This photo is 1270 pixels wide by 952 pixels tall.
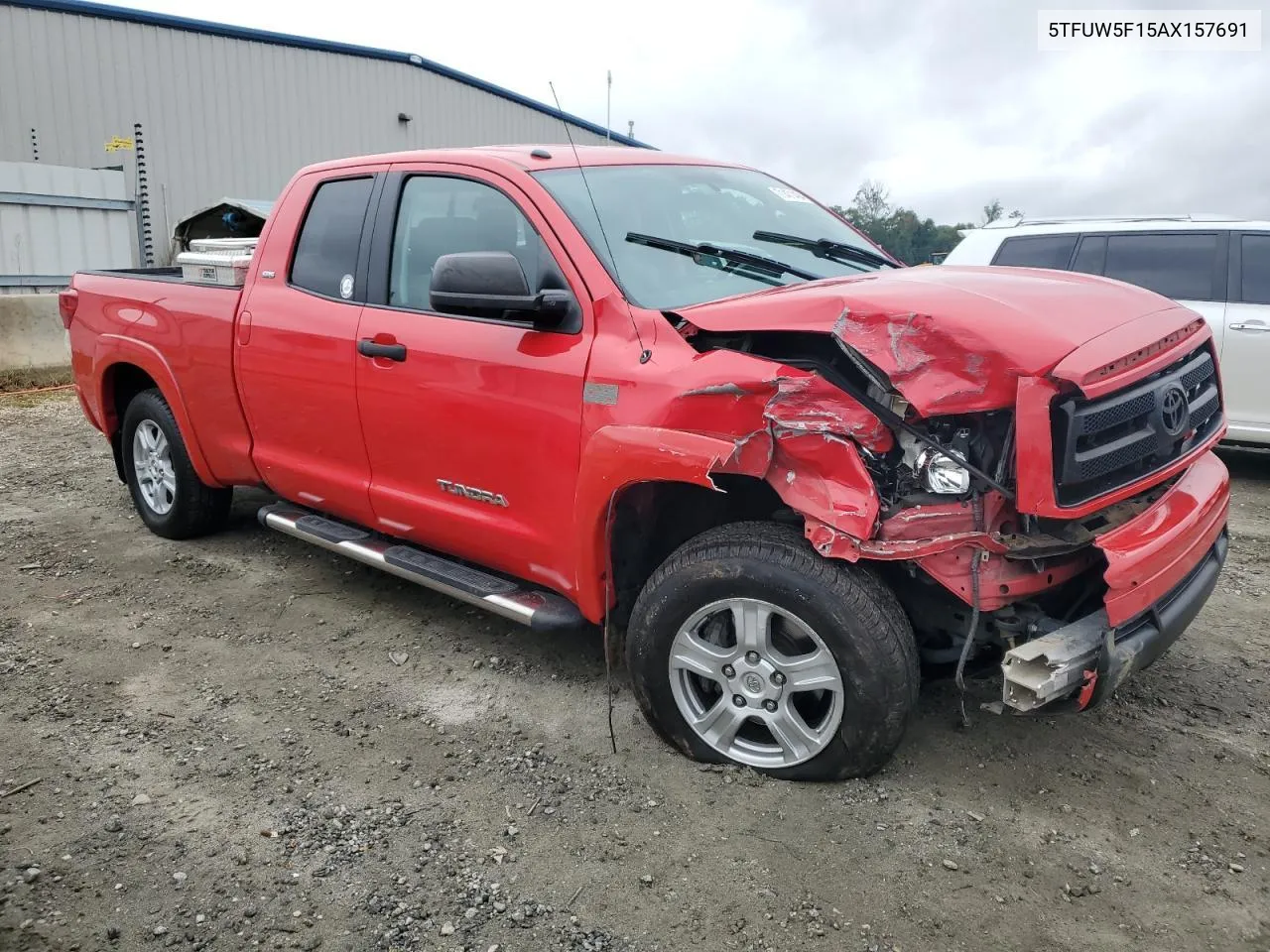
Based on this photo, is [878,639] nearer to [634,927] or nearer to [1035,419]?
[1035,419]

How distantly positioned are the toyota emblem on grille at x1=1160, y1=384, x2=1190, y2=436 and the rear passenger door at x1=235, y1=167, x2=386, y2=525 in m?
2.81

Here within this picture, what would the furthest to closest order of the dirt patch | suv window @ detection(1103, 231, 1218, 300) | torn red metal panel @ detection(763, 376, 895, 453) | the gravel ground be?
the dirt patch → suv window @ detection(1103, 231, 1218, 300) → torn red metal panel @ detection(763, 376, 895, 453) → the gravel ground

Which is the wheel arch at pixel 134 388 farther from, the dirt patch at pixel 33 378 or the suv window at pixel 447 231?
the dirt patch at pixel 33 378

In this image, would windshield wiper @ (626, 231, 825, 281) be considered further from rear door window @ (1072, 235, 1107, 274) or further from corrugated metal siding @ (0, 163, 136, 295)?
corrugated metal siding @ (0, 163, 136, 295)

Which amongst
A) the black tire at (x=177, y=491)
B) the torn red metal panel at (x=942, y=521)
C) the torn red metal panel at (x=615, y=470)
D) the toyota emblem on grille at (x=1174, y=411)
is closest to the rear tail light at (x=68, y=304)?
the black tire at (x=177, y=491)

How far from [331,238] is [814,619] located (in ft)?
8.69

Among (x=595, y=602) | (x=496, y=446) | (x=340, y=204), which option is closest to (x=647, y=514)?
(x=595, y=602)

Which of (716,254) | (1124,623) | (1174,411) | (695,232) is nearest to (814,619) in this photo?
(1124,623)

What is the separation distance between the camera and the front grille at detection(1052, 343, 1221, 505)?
2580 mm

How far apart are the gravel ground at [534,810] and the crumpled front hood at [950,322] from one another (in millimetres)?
1235

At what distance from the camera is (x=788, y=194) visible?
4375 mm

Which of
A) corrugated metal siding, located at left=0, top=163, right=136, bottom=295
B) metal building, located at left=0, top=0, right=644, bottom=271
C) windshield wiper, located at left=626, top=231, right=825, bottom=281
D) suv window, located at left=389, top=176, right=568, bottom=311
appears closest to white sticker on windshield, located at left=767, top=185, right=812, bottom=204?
windshield wiper, located at left=626, top=231, right=825, bottom=281

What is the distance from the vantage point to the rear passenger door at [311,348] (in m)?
4.06

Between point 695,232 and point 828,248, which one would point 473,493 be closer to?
point 695,232
